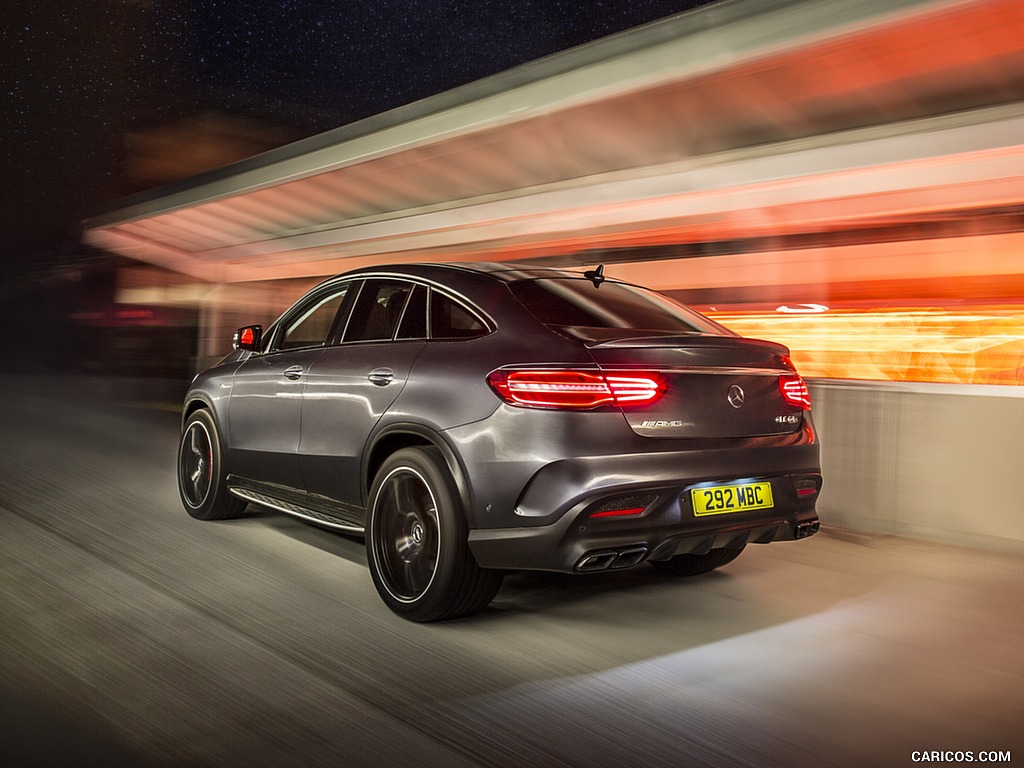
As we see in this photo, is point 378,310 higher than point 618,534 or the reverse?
higher

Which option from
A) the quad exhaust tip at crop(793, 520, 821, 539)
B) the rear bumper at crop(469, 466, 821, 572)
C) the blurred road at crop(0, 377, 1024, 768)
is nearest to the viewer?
the blurred road at crop(0, 377, 1024, 768)

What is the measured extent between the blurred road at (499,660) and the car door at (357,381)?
0.59 m

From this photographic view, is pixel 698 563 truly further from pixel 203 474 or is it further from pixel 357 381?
pixel 203 474

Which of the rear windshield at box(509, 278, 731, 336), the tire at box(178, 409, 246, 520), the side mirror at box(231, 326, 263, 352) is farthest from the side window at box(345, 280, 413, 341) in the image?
the tire at box(178, 409, 246, 520)

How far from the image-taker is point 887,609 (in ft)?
16.3

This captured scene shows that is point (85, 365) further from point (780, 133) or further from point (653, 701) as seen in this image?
point (653, 701)

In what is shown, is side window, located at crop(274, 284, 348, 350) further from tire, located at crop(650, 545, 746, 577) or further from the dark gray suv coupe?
tire, located at crop(650, 545, 746, 577)

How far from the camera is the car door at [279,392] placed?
5711 millimetres

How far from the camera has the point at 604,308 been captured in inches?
189

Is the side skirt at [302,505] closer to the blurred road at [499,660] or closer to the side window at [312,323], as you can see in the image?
the blurred road at [499,660]

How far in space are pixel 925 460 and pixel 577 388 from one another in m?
3.49

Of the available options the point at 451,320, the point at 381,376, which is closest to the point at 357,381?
the point at 381,376

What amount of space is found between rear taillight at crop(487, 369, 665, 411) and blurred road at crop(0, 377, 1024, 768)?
103 centimetres

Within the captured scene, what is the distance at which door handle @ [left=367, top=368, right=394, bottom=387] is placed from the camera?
4910 mm
